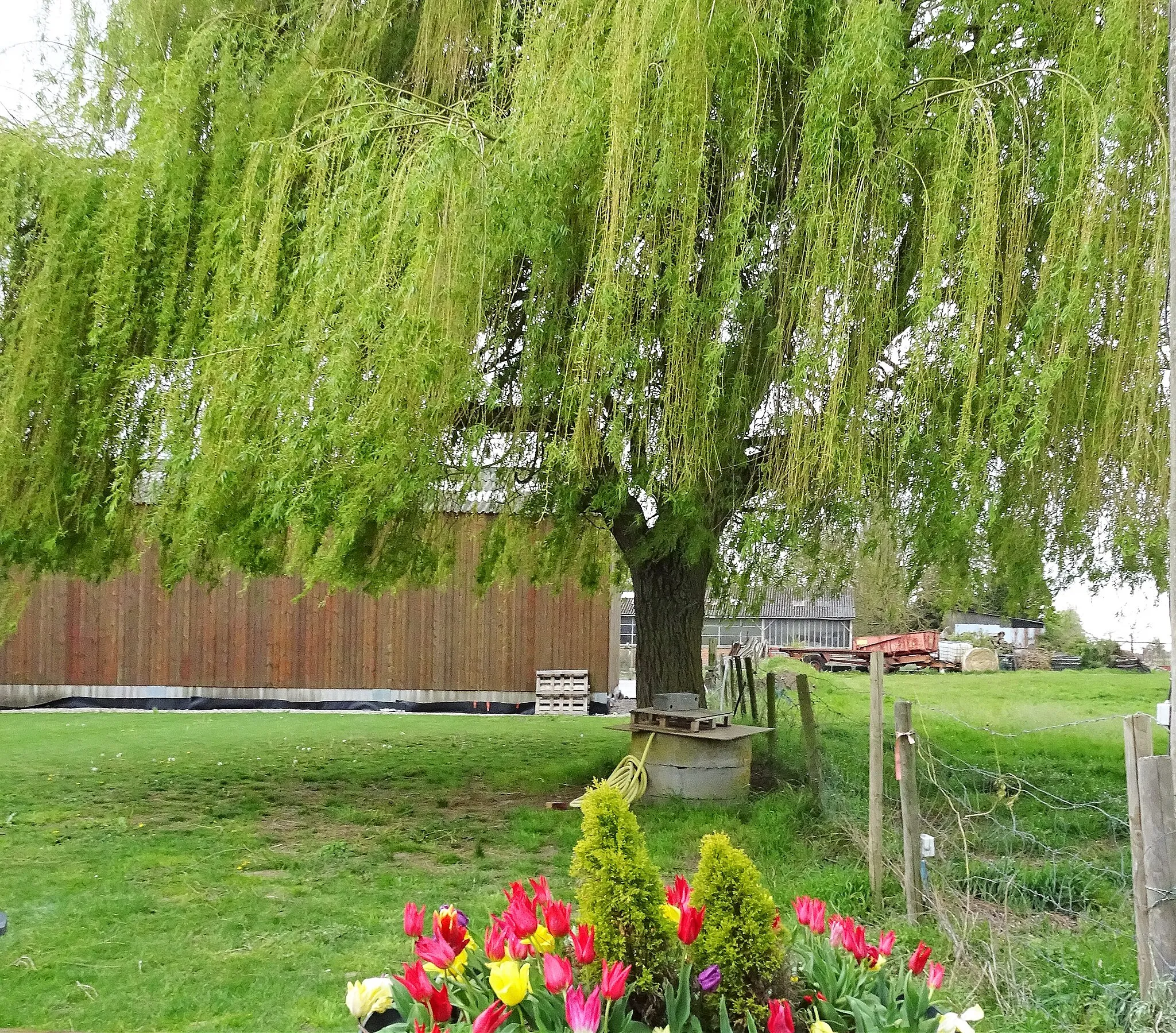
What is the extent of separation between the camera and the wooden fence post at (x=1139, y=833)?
275cm

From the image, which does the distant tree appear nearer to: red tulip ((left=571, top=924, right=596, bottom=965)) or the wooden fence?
the wooden fence

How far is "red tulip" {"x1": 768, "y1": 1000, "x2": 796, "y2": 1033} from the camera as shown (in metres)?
1.46

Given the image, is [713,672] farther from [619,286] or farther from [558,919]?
[558,919]

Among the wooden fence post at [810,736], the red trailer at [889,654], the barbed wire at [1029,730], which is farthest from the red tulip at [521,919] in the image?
the red trailer at [889,654]

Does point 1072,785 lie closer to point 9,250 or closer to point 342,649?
point 9,250

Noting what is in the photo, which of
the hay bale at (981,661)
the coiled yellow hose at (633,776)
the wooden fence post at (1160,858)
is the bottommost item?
the hay bale at (981,661)

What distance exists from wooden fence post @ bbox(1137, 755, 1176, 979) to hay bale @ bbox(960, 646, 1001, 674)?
1721 centimetres

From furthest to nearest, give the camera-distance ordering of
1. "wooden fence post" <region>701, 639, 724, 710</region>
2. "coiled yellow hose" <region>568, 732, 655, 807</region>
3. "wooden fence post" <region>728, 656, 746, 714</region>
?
"wooden fence post" <region>701, 639, 724, 710</region>
"wooden fence post" <region>728, 656, 746, 714</region>
"coiled yellow hose" <region>568, 732, 655, 807</region>

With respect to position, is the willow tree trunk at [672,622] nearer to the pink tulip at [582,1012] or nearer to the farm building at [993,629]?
the pink tulip at [582,1012]

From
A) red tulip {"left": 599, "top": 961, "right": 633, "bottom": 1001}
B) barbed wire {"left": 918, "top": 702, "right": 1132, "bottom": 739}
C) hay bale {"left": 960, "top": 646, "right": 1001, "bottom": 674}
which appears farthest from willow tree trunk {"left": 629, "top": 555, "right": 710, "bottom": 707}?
hay bale {"left": 960, "top": 646, "right": 1001, "bottom": 674}

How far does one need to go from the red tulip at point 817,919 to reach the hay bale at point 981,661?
1843 centimetres

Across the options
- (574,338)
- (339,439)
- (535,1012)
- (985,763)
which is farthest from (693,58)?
(985,763)

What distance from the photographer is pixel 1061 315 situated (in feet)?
12.7

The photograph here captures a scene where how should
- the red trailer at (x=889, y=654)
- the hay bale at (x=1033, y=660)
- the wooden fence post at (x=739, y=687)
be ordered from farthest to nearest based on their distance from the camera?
the red trailer at (x=889, y=654) → the hay bale at (x=1033, y=660) → the wooden fence post at (x=739, y=687)
